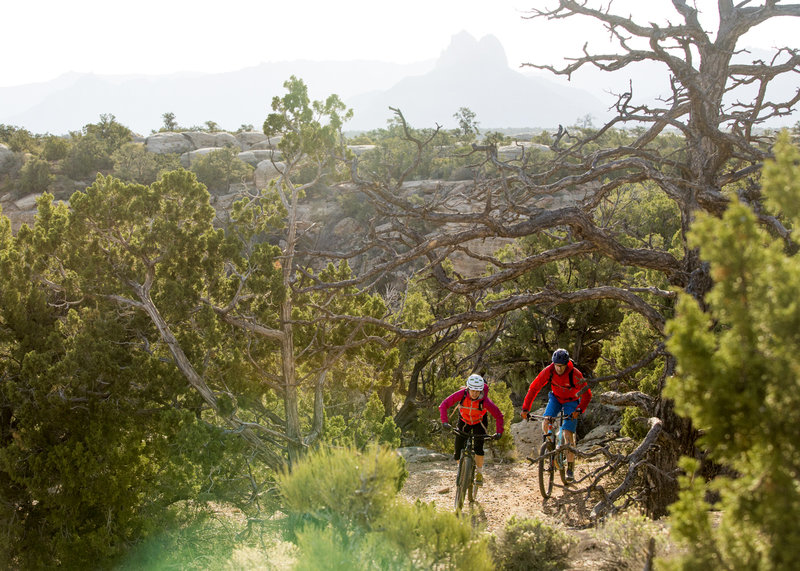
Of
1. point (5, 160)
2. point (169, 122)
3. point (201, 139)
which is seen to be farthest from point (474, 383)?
point (169, 122)

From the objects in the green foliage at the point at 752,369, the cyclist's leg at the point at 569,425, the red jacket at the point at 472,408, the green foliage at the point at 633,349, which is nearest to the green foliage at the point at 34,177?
the green foliage at the point at 633,349

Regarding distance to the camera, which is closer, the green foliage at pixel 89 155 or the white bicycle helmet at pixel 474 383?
the white bicycle helmet at pixel 474 383

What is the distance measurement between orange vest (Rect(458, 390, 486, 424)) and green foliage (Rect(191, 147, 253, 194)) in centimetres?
3558

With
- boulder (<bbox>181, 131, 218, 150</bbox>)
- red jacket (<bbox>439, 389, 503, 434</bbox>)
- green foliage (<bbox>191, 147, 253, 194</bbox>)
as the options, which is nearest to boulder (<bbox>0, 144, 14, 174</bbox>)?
green foliage (<bbox>191, 147, 253, 194</bbox>)

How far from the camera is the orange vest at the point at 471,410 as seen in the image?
698cm

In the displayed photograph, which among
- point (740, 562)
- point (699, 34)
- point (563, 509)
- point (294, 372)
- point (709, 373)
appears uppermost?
point (699, 34)

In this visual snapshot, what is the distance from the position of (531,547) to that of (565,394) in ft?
8.87

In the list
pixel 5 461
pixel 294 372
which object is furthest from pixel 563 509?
pixel 5 461

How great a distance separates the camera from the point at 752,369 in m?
2.19

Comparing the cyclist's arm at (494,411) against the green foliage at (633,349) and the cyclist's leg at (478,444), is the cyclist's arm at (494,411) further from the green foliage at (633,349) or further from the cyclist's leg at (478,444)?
the green foliage at (633,349)

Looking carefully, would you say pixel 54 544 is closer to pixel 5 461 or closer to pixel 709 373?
pixel 5 461

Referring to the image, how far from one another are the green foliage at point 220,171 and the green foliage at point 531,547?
123 feet

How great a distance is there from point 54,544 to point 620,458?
651 cm

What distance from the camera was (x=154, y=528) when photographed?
24.3ft
